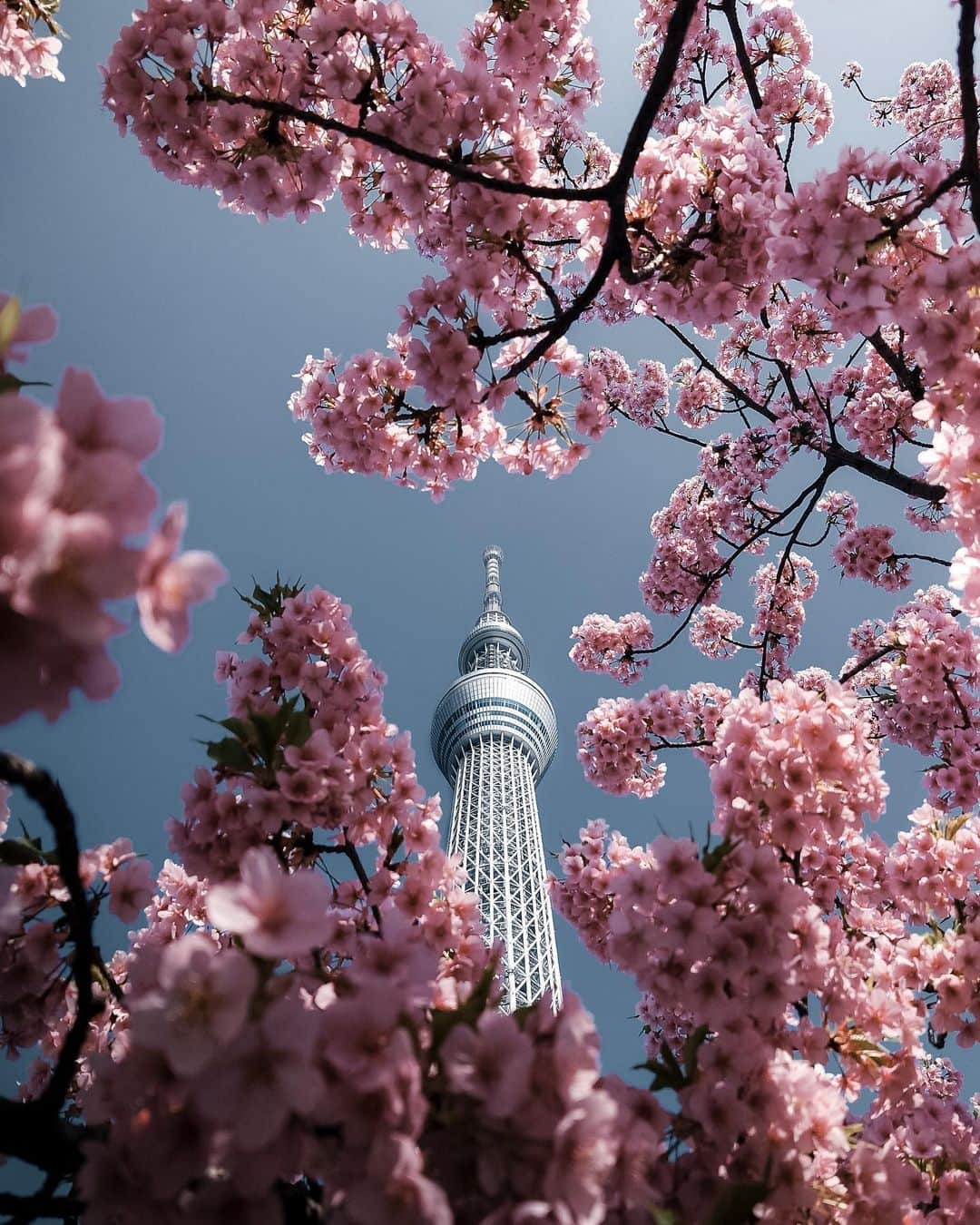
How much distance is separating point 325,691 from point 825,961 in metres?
2.02

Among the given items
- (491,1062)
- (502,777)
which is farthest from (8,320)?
(502,777)

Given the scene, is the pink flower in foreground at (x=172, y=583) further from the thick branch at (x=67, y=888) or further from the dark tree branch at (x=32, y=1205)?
the dark tree branch at (x=32, y=1205)

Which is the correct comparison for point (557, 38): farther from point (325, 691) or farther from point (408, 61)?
point (325, 691)

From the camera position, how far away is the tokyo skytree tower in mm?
36812

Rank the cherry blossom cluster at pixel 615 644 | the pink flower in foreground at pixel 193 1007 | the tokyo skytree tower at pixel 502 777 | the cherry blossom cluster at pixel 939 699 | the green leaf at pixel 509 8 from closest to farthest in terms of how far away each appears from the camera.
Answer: the pink flower in foreground at pixel 193 1007 < the green leaf at pixel 509 8 < the cherry blossom cluster at pixel 939 699 < the cherry blossom cluster at pixel 615 644 < the tokyo skytree tower at pixel 502 777

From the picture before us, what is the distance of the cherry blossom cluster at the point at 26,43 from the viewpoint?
10.0ft

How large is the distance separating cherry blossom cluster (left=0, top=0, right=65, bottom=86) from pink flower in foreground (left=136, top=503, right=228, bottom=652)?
145 inches

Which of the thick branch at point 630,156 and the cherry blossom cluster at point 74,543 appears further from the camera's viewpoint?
the thick branch at point 630,156

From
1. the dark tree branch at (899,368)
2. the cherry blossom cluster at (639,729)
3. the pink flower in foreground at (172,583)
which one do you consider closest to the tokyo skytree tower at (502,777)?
the cherry blossom cluster at (639,729)

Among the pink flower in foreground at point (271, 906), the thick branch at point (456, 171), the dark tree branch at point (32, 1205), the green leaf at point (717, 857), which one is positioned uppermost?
the thick branch at point (456, 171)

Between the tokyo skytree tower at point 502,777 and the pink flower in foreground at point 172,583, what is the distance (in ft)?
105

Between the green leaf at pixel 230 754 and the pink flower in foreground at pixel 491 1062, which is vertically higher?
the green leaf at pixel 230 754

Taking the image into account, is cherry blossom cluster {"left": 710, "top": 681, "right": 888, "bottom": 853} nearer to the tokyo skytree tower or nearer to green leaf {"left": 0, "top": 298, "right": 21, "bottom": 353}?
green leaf {"left": 0, "top": 298, "right": 21, "bottom": 353}

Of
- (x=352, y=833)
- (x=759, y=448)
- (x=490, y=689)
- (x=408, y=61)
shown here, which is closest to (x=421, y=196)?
(x=408, y=61)
